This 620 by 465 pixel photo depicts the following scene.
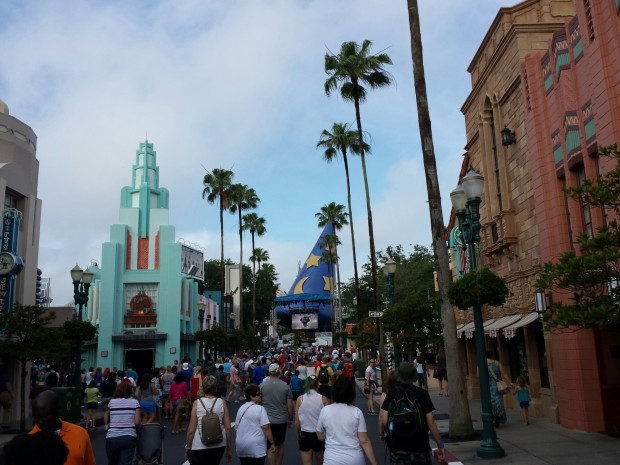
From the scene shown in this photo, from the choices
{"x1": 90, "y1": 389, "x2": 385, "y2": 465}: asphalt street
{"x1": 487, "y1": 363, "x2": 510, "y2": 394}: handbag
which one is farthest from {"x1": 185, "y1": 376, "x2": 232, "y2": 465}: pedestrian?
{"x1": 487, "y1": 363, "x2": 510, "y2": 394}: handbag

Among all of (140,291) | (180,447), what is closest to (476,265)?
(180,447)

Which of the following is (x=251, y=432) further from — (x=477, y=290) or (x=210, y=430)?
(x=477, y=290)

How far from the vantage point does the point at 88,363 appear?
45.7 metres

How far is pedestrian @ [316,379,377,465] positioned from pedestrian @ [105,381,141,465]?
10.5 ft

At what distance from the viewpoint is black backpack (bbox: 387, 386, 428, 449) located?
236 inches

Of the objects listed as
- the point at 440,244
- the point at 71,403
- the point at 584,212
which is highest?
the point at 584,212

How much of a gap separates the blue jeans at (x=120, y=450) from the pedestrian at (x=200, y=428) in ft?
3.89

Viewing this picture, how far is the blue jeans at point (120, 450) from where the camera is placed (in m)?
7.78

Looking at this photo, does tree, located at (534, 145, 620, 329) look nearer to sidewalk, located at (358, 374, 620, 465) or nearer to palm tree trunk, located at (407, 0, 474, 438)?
sidewalk, located at (358, 374, 620, 465)

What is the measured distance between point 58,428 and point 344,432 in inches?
103

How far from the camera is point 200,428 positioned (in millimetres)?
7031

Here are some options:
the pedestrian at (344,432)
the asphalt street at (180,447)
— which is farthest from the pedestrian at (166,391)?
the pedestrian at (344,432)

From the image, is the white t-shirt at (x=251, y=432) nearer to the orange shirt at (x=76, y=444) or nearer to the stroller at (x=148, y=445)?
the stroller at (x=148, y=445)

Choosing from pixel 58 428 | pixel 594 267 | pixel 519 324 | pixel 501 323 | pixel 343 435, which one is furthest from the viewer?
pixel 501 323
